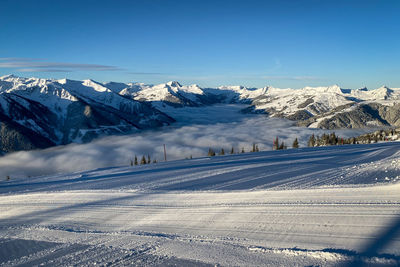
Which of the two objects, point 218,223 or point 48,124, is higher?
point 48,124

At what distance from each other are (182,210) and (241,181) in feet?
14.8

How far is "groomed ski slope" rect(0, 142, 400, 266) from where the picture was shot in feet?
18.4

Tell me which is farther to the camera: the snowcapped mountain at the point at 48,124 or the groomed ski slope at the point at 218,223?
the snowcapped mountain at the point at 48,124

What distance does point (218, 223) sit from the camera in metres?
7.52

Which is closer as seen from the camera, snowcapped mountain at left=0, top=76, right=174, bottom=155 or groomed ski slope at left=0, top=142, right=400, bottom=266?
groomed ski slope at left=0, top=142, right=400, bottom=266

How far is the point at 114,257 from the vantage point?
5895mm

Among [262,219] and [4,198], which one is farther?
[4,198]

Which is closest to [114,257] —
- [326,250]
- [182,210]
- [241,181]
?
[182,210]

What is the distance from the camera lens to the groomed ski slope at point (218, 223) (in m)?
5.61

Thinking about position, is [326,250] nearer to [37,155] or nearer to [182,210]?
[182,210]

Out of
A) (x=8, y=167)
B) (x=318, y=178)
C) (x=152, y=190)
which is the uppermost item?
(x=318, y=178)

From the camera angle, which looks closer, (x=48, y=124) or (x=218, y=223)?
(x=218, y=223)

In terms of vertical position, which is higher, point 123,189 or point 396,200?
point 396,200

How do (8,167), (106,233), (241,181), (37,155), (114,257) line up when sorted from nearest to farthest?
(114,257) < (106,233) < (241,181) < (8,167) < (37,155)
